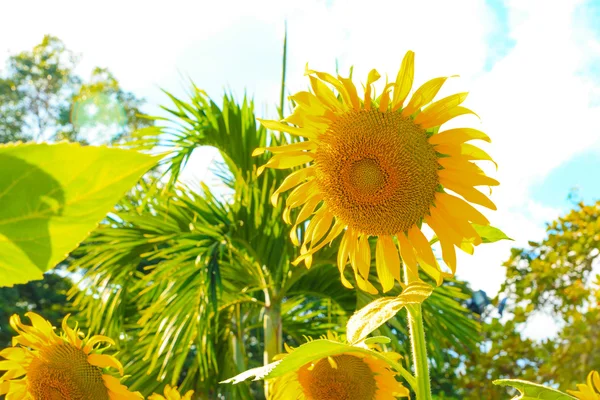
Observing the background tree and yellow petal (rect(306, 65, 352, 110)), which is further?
the background tree

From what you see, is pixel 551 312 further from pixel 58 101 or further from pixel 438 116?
pixel 58 101

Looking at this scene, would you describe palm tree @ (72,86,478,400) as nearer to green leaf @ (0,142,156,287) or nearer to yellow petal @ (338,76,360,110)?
yellow petal @ (338,76,360,110)

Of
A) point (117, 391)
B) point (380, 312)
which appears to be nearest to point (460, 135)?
point (380, 312)

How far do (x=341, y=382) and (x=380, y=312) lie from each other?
36 cm

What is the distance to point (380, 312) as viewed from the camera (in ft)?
1.25

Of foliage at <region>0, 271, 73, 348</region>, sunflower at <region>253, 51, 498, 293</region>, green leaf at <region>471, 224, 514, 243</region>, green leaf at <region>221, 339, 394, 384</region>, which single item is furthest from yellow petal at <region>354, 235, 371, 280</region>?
foliage at <region>0, 271, 73, 348</region>

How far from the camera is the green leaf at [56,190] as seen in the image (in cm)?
10

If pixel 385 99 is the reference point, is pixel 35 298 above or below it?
below

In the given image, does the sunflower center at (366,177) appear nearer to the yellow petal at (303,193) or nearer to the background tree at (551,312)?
the yellow petal at (303,193)

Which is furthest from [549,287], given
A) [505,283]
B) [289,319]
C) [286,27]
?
[286,27]

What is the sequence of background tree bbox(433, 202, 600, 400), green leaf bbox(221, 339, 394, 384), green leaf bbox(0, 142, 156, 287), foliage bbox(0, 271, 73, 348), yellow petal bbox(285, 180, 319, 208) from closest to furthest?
green leaf bbox(0, 142, 156, 287)
green leaf bbox(221, 339, 394, 384)
yellow petal bbox(285, 180, 319, 208)
background tree bbox(433, 202, 600, 400)
foliage bbox(0, 271, 73, 348)

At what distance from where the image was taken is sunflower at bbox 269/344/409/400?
0.69m

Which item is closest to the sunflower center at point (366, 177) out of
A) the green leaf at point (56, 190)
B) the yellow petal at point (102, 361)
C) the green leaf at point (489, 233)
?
the green leaf at point (489, 233)

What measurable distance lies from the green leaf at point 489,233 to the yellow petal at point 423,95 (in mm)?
127
